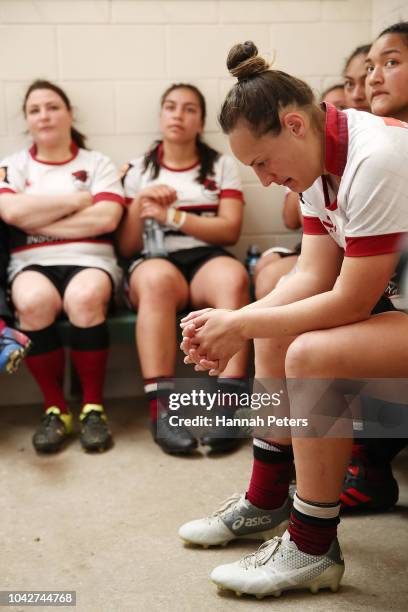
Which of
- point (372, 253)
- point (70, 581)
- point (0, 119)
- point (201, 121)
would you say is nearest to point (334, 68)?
point (201, 121)

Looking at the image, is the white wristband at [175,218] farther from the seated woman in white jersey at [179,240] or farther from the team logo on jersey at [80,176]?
the team logo on jersey at [80,176]

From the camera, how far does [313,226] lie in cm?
142

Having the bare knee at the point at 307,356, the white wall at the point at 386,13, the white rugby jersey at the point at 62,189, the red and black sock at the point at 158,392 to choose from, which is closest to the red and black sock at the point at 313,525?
the bare knee at the point at 307,356

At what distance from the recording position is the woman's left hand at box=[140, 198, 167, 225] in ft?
7.86

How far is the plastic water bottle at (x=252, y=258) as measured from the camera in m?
2.57

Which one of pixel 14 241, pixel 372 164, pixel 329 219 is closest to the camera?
pixel 372 164

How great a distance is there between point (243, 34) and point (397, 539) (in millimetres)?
2076

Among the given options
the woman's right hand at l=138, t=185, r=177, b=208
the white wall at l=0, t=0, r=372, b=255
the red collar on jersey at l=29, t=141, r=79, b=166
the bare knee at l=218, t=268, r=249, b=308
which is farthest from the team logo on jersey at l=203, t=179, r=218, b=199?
the red collar on jersey at l=29, t=141, r=79, b=166

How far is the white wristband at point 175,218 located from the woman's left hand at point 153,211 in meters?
0.02

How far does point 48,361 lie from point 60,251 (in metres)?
0.43

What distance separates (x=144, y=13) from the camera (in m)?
2.60

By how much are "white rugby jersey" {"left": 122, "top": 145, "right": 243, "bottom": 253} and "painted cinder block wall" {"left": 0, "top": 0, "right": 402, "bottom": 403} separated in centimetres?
20

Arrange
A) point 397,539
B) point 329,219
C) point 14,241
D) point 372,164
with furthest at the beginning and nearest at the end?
1. point 14,241
2. point 397,539
3. point 329,219
4. point 372,164

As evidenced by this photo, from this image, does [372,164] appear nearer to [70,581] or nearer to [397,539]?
[397,539]
